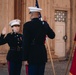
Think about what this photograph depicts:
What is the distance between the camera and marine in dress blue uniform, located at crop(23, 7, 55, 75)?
6273mm

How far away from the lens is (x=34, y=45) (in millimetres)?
6363

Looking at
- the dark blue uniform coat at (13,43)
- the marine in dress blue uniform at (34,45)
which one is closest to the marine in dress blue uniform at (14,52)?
the dark blue uniform coat at (13,43)

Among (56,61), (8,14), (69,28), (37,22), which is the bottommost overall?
(56,61)

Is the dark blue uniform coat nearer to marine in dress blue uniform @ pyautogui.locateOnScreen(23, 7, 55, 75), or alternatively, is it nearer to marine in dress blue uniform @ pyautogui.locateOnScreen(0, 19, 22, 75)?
marine in dress blue uniform @ pyautogui.locateOnScreen(0, 19, 22, 75)

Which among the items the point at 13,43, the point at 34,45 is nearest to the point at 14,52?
the point at 13,43

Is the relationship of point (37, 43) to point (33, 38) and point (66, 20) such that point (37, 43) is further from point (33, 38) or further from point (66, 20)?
point (66, 20)

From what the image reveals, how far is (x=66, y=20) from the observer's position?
768 inches

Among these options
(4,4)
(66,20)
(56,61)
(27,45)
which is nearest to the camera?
(27,45)

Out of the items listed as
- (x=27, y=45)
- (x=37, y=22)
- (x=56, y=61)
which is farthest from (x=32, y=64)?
(x=56, y=61)

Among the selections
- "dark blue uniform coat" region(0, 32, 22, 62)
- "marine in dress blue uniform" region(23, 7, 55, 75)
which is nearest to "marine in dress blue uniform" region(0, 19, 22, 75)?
"dark blue uniform coat" region(0, 32, 22, 62)

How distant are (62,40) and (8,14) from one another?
12.8 ft

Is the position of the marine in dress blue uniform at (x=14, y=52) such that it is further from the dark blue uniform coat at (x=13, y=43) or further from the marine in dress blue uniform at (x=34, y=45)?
the marine in dress blue uniform at (x=34, y=45)

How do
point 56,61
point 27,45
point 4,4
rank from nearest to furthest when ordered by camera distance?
1. point 27,45
2. point 4,4
3. point 56,61

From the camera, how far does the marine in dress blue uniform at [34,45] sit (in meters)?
6.27
